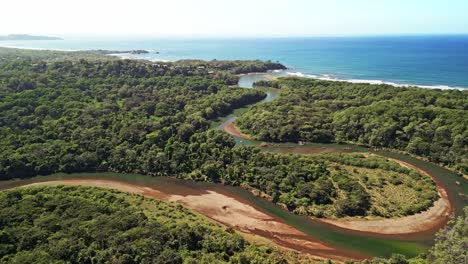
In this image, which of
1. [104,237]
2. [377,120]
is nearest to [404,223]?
[377,120]

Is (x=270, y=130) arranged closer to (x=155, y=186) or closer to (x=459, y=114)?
(x=155, y=186)

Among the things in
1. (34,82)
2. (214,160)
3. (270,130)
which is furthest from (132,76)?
(214,160)

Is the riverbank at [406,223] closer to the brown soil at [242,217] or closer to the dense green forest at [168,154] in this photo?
the dense green forest at [168,154]

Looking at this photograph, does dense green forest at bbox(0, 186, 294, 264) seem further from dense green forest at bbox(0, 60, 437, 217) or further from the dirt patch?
dense green forest at bbox(0, 60, 437, 217)

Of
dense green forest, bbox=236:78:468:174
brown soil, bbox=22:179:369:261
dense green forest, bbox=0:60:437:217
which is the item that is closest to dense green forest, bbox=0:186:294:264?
brown soil, bbox=22:179:369:261

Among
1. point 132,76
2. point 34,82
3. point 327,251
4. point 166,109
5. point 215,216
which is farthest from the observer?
point 132,76

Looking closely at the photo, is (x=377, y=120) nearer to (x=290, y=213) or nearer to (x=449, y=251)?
(x=290, y=213)
